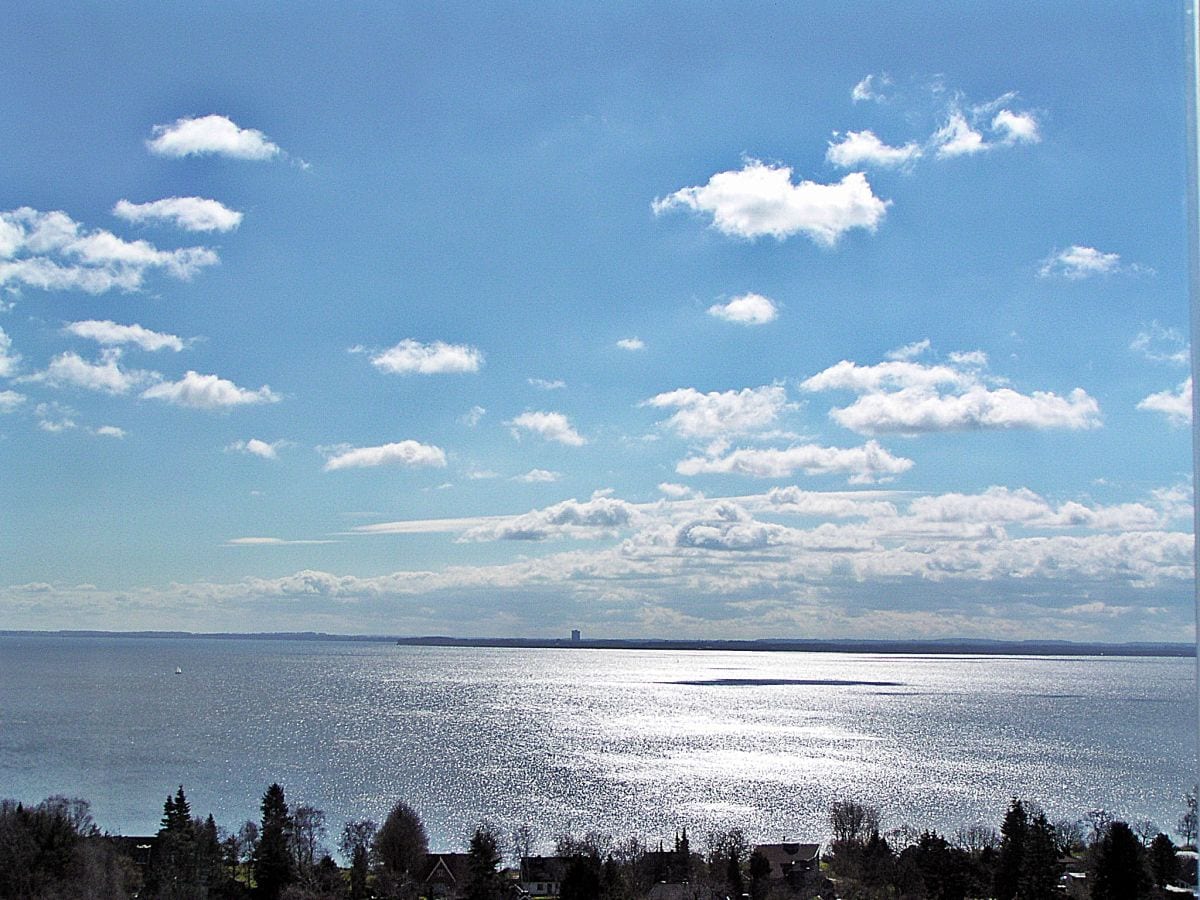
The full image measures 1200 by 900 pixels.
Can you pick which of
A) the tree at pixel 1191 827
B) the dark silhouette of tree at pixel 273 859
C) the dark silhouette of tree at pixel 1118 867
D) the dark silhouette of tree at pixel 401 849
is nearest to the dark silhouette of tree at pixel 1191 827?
the tree at pixel 1191 827

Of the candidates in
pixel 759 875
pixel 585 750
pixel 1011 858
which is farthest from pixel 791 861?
pixel 585 750

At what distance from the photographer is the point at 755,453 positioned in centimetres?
661

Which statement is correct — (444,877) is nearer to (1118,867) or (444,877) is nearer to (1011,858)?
(1011,858)

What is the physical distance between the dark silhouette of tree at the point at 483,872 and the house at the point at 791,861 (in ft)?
5.07

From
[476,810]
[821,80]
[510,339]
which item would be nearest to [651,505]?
[510,339]

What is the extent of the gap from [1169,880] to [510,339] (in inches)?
134

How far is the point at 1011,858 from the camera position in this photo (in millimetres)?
5012

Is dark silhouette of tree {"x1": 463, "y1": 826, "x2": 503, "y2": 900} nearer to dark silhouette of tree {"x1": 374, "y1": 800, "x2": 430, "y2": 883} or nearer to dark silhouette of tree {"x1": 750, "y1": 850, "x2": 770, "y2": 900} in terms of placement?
dark silhouette of tree {"x1": 374, "y1": 800, "x2": 430, "y2": 883}

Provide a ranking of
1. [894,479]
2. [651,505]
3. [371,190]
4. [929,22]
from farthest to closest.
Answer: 1. [651,505]
2. [894,479]
3. [371,190]
4. [929,22]

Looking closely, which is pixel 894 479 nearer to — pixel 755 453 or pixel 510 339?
pixel 755 453

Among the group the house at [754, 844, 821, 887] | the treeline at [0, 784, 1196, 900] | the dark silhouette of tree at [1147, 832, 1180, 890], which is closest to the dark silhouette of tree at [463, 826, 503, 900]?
the treeline at [0, 784, 1196, 900]

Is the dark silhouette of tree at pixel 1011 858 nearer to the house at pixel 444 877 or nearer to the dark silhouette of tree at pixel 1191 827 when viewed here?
the dark silhouette of tree at pixel 1191 827

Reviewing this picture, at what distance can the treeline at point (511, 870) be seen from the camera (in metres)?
4.22

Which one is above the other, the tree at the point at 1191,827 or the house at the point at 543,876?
the tree at the point at 1191,827
